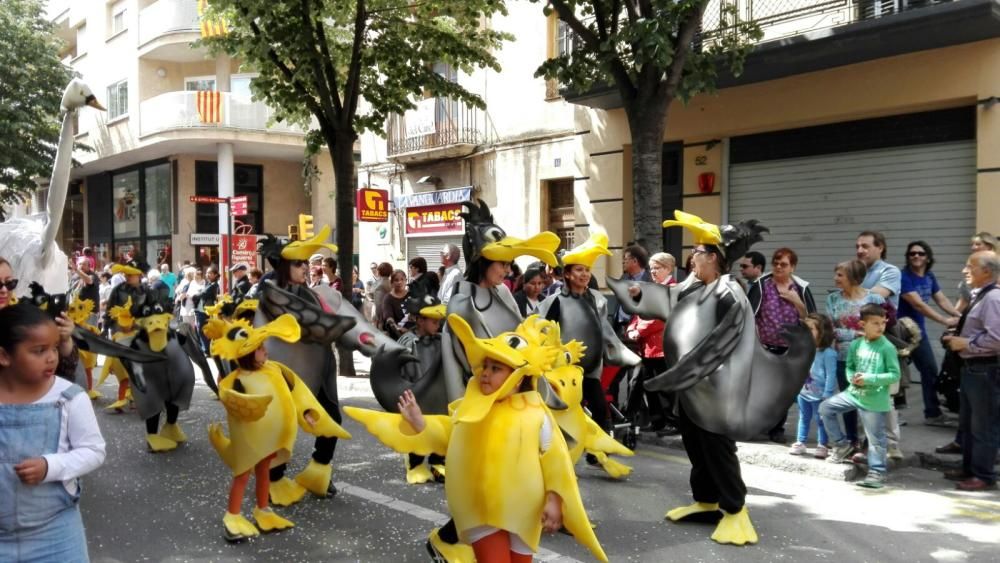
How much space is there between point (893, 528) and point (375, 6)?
9961 mm

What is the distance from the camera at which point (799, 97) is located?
11.5 m

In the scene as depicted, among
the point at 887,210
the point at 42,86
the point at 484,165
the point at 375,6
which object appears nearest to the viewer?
the point at 887,210

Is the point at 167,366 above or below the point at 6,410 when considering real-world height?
below

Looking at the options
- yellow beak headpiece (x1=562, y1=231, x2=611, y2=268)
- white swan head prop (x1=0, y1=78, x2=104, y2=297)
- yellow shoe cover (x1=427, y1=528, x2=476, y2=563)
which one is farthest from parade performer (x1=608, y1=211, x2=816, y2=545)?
white swan head prop (x1=0, y1=78, x2=104, y2=297)

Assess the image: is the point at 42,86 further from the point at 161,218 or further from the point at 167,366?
the point at 167,366

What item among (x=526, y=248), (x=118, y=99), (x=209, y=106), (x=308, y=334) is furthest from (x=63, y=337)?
(x=118, y=99)

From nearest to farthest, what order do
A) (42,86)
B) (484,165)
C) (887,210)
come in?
(887,210) < (484,165) < (42,86)

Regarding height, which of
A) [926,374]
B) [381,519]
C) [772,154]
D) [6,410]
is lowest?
[381,519]

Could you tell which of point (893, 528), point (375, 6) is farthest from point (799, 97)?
point (893, 528)

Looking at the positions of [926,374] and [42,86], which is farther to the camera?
[42,86]

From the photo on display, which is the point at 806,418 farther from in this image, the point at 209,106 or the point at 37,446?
the point at 209,106

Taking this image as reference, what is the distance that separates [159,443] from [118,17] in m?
25.3

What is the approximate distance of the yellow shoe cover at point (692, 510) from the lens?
17.6ft

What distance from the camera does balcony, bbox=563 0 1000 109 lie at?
9328 millimetres
